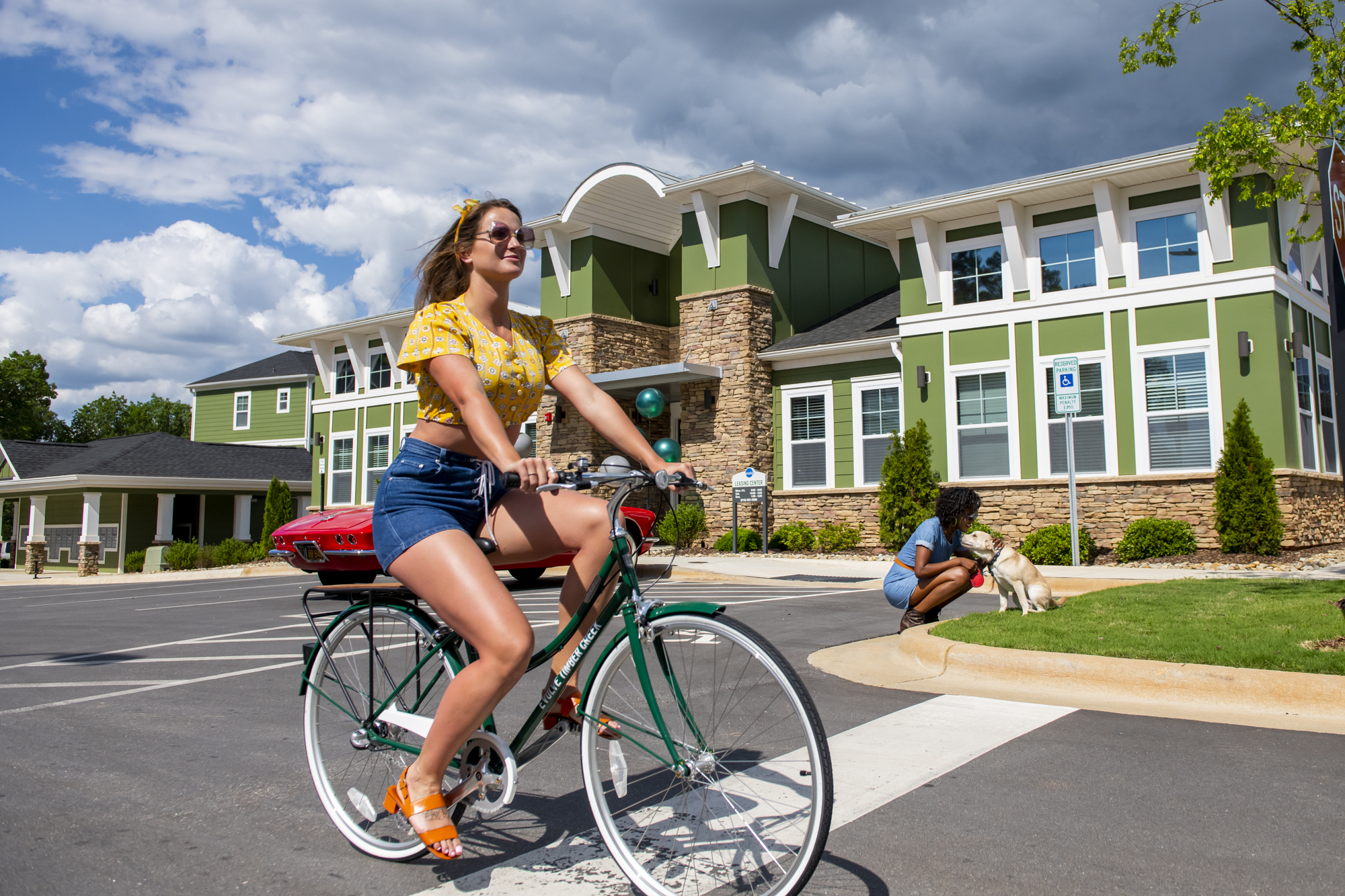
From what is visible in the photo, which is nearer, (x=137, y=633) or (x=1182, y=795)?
(x=1182, y=795)

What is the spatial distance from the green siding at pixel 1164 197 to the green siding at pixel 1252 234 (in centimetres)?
61

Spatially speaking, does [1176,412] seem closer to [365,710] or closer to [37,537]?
[365,710]

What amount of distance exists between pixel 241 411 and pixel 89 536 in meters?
11.1

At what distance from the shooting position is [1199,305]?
1728cm

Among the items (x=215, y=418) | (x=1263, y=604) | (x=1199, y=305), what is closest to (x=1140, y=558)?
Answer: (x=1199, y=305)

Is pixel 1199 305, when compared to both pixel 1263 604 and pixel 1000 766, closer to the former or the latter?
pixel 1263 604

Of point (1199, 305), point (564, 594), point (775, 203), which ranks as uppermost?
point (775, 203)

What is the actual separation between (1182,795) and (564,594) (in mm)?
2695

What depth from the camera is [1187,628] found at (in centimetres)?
714

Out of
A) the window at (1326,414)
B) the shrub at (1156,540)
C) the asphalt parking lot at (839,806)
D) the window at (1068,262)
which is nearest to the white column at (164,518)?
the window at (1068,262)

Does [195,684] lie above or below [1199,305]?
below

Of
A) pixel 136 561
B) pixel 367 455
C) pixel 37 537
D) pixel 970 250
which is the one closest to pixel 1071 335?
pixel 970 250

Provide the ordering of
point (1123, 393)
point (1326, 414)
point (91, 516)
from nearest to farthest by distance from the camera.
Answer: point (1123, 393) → point (1326, 414) → point (91, 516)

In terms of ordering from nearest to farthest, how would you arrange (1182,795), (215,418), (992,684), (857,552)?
(1182,795) < (992,684) < (857,552) < (215,418)
